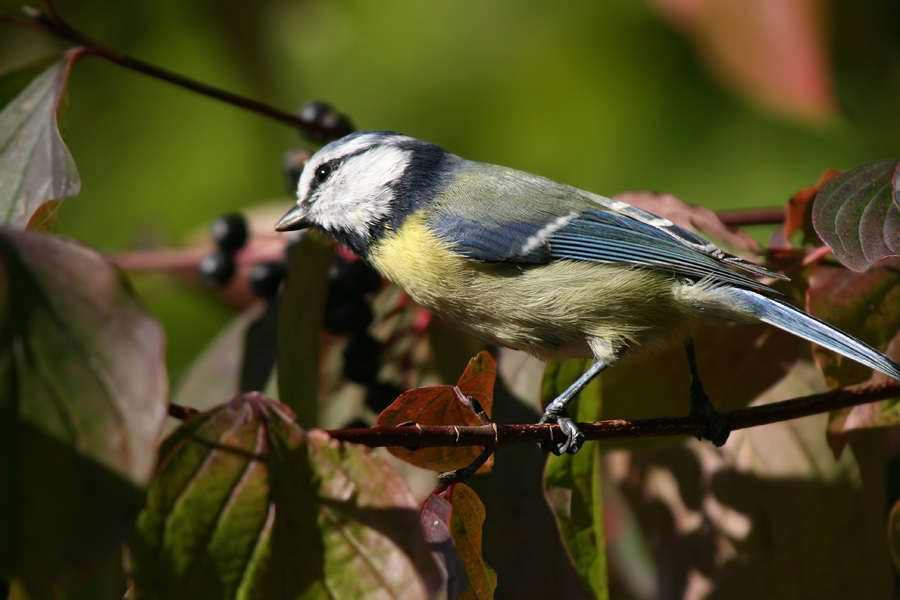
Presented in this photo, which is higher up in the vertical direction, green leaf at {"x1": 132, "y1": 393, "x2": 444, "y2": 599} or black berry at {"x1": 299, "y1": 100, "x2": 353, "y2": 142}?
black berry at {"x1": 299, "y1": 100, "x2": 353, "y2": 142}

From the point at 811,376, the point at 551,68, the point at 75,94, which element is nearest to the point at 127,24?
the point at 75,94

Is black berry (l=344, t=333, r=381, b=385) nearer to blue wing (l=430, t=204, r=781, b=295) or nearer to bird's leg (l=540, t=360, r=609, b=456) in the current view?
blue wing (l=430, t=204, r=781, b=295)

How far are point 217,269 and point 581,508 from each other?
1173 millimetres

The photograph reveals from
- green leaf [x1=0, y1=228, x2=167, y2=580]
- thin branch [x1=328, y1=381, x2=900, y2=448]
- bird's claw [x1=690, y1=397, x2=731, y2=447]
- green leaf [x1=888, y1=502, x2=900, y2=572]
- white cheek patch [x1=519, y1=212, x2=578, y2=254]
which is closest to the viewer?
green leaf [x1=0, y1=228, x2=167, y2=580]

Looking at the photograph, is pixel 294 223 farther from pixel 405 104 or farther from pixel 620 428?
pixel 405 104

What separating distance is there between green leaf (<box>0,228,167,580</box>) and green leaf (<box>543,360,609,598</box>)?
595 mm

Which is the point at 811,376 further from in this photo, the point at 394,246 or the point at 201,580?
the point at 201,580

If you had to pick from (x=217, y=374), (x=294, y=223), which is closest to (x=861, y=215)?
(x=294, y=223)

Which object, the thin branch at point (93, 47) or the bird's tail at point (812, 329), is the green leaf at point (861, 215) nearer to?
the bird's tail at point (812, 329)

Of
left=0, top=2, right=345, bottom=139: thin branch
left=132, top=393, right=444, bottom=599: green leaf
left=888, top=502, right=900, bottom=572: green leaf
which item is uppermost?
left=0, top=2, right=345, bottom=139: thin branch

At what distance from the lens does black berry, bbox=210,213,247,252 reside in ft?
6.44

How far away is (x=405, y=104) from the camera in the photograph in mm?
3045

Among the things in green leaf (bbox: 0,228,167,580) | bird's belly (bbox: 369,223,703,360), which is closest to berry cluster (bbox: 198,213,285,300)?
bird's belly (bbox: 369,223,703,360)

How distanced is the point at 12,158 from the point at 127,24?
1783 mm
